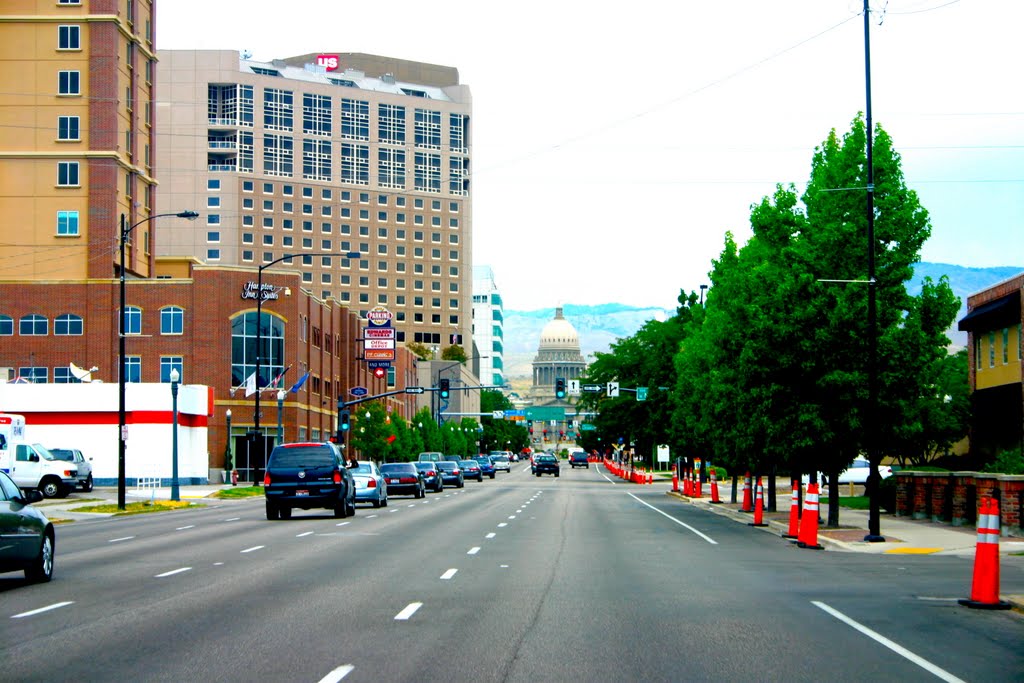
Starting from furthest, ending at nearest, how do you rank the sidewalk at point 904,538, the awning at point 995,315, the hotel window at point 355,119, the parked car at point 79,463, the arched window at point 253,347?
the hotel window at point 355,119 < the arched window at point 253,347 < the parked car at point 79,463 < the awning at point 995,315 < the sidewalk at point 904,538

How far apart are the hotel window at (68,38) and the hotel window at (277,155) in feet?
290

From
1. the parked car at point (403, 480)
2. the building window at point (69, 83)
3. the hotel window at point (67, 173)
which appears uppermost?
the building window at point (69, 83)

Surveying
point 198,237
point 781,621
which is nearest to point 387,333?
point 198,237

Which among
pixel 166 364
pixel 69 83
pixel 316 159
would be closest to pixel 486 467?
pixel 166 364

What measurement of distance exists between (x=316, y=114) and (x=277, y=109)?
552 cm

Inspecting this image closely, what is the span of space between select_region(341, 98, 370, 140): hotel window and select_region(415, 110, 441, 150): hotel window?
7.33 metres

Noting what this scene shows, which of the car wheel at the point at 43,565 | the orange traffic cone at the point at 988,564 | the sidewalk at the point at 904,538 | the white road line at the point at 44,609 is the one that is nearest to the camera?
the white road line at the point at 44,609

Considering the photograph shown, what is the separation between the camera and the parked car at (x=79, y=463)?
5586cm

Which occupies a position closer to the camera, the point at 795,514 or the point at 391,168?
the point at 795,514

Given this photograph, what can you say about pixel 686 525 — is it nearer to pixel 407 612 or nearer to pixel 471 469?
pixel 407 612

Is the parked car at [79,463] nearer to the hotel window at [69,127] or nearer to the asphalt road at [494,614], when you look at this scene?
the hotel window at [69,127]

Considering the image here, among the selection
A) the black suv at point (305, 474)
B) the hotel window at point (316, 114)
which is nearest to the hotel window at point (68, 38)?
the black suv at point (305, 474)

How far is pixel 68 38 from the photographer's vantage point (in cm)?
8069

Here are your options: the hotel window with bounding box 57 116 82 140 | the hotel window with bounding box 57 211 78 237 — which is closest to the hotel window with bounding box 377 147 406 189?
the hotel window with bounding box 57 116 82 140
